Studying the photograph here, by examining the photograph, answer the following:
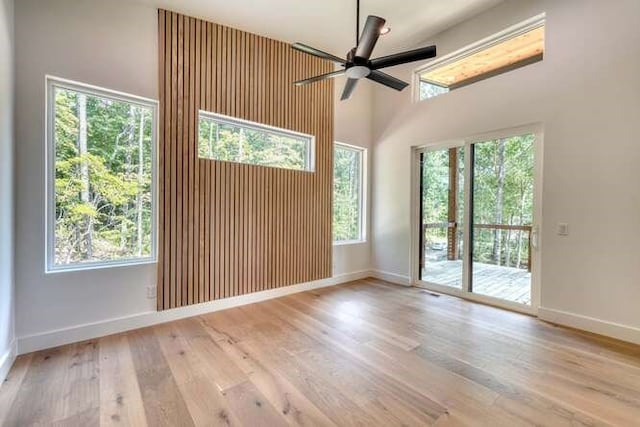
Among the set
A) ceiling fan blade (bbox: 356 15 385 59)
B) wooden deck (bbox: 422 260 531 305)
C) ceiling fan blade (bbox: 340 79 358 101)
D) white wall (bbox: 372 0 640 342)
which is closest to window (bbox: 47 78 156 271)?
ceiling fan blade (bbox: 340 79 358 101)

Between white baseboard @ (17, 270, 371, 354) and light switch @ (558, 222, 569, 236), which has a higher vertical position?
light switch @ (558, 222, 569, 236)

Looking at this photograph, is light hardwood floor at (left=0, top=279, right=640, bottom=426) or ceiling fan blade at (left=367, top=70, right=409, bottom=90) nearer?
light hardwood floor at (left=0, top=279, right=640, bottom=426)

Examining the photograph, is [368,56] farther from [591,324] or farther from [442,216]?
[591,324]

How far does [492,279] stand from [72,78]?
5164 millimetres

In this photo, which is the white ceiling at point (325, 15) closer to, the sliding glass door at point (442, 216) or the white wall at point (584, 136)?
the white wall at point (584, 136)

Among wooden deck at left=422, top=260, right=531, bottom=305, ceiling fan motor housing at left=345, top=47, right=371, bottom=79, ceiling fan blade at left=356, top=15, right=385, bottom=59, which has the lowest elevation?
wooden deck at left=422, top=260, right=531, bottom=305

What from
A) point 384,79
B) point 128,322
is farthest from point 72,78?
A: point 384,79

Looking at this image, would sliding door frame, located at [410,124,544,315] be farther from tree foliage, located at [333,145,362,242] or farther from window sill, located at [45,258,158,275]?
window sill, located at [45,258,158,275]

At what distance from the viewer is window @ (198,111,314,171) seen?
11.8 ft

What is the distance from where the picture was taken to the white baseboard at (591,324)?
8.91 ft

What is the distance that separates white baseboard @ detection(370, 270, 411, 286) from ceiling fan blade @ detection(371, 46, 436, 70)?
3.28m

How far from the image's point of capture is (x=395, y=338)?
282cm

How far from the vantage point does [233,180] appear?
368cm

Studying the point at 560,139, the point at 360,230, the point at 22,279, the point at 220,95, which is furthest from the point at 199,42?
the point at 560,139
